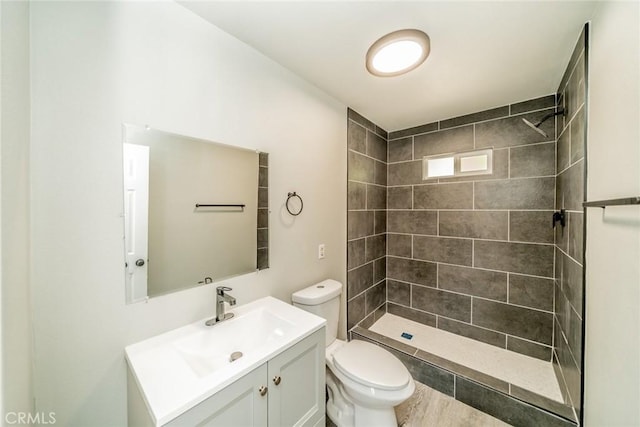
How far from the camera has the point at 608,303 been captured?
2.84 feet

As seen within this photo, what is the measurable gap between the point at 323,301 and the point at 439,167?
1.83 metres

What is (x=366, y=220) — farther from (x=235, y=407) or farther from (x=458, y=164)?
(x=235, y=407)

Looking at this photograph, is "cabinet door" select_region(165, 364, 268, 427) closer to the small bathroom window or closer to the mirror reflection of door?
the mirror reflection of door

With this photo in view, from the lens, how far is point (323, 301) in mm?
1561

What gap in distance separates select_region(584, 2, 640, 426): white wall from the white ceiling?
26 centimetres

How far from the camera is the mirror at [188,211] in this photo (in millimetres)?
943

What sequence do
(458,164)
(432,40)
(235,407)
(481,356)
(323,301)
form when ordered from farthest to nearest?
1. (458,164)
2. (481,356)
3. (323,301)
4. (432,40)
5. (235,407)

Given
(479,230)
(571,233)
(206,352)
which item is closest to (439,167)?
(479,230)

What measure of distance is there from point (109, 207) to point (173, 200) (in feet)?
0.74

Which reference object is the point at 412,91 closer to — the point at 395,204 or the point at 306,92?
the point at 306,92

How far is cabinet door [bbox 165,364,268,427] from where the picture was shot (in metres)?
0.68

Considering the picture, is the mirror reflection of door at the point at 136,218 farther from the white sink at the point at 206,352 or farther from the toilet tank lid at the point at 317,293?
the toilet tank lid at the point at 317,293

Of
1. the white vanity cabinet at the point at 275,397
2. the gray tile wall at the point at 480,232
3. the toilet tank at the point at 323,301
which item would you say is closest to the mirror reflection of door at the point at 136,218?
the white vanity cabinet at the point at 275,397

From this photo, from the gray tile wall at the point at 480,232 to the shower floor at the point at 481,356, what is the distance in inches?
3.1
